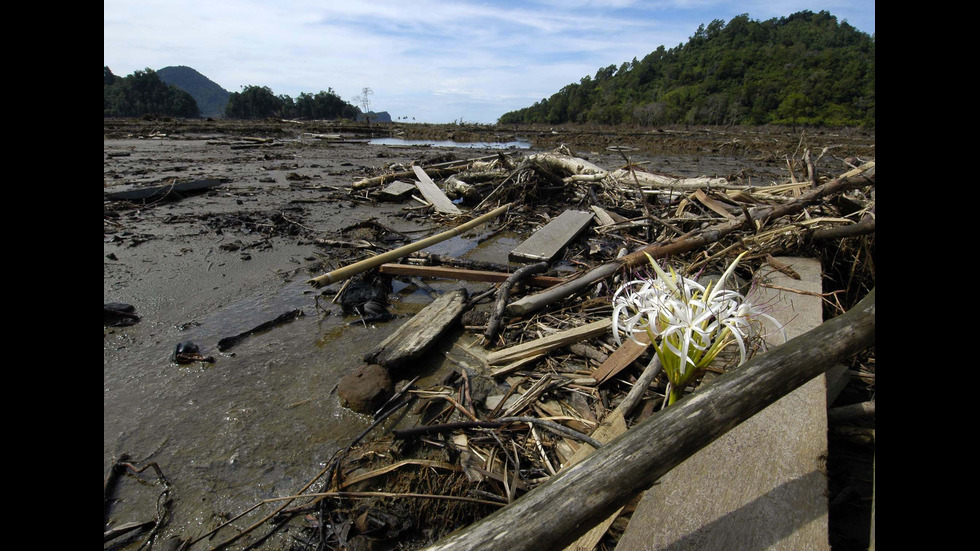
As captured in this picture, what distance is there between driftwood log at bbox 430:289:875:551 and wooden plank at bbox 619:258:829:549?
0.35 ft

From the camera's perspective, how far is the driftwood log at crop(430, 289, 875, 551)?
47.3 inches

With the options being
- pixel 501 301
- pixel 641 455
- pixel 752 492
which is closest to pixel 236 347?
pixel 501 301

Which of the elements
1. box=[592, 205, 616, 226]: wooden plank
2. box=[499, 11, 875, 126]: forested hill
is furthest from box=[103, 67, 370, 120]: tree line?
box=[592, 205, 616, 226]: wooden plank

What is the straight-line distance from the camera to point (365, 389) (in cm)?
299

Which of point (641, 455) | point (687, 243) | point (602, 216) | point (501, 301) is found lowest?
point (641, 455)

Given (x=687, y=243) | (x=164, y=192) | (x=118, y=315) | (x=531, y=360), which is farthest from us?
(x=164, y=192)

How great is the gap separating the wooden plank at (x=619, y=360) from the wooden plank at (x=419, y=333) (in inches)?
55.8

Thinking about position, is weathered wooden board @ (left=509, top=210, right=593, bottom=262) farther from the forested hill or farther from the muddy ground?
the forested hill

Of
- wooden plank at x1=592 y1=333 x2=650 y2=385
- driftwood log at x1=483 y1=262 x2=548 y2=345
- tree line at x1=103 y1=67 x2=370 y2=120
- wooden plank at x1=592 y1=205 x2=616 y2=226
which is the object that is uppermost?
tree line at x1=103 y1=67 x2=370 y2=120

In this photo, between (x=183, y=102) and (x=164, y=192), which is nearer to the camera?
(x=164, y=192)

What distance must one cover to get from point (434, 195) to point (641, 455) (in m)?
8.58

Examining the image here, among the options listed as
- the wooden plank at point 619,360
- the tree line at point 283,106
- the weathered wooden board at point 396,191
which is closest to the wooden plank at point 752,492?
the wooden plank at point 619,360

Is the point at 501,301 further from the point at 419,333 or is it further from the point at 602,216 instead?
the point at 602,216
